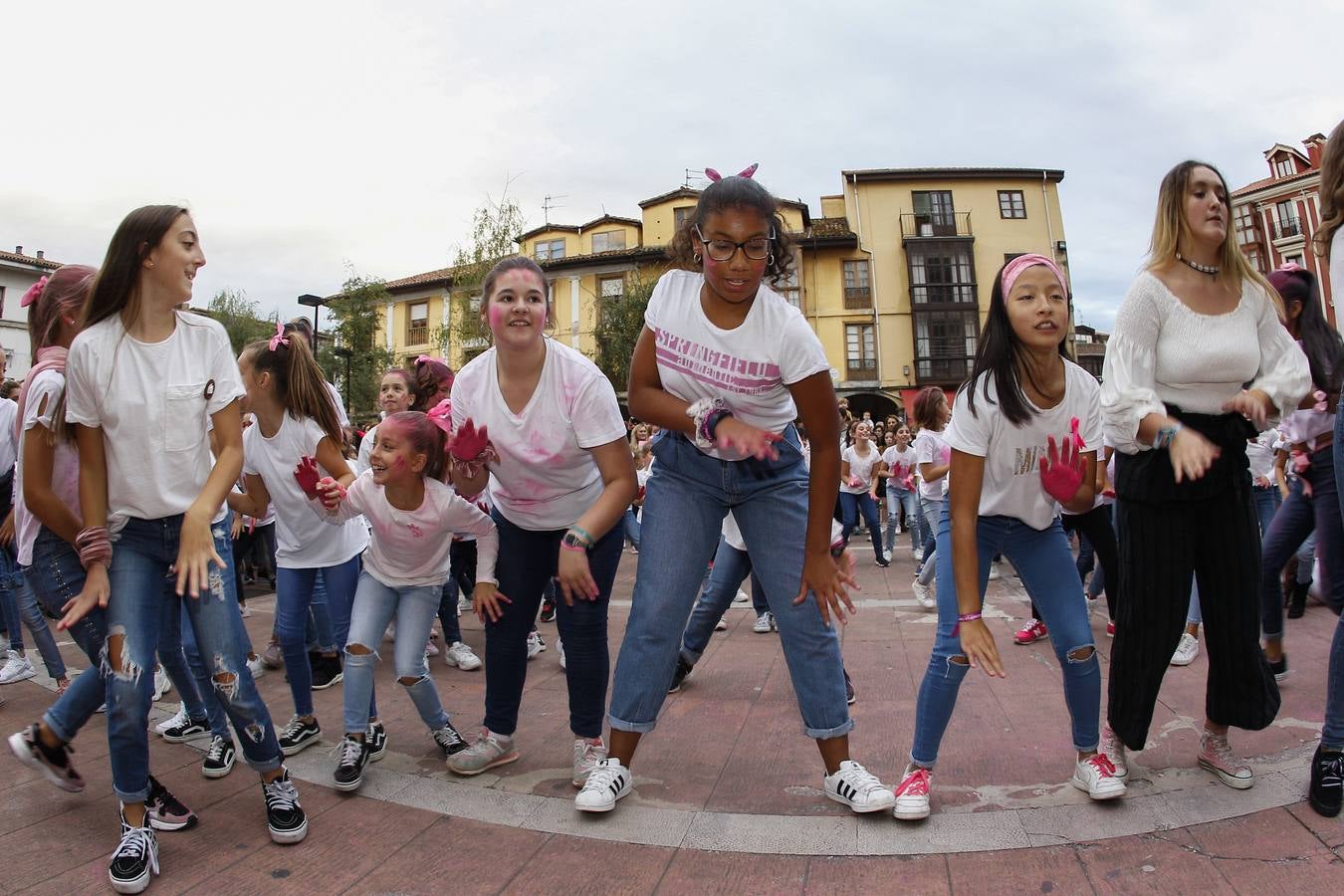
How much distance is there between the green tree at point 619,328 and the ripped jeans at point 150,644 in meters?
27.0

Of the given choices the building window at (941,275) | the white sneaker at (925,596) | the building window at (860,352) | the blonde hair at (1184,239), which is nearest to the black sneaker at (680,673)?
the blonde hair at (1184,239)

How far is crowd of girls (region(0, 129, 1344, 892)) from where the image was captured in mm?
2596

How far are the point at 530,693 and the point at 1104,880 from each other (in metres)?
2.88

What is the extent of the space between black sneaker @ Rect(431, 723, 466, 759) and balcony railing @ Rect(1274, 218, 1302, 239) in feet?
176

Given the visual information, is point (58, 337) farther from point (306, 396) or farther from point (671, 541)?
point (671, 541)

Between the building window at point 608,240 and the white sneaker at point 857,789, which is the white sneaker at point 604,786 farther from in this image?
the building window at point 608,240

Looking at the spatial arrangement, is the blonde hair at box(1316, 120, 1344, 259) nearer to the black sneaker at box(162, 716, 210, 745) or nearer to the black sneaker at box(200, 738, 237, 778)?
the black sneaker at box(200, 738, 237, 778)

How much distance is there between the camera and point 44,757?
275 cm

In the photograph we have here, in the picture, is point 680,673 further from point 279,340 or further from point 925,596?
point 925,596

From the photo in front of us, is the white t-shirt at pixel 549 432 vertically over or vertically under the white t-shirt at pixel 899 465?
over

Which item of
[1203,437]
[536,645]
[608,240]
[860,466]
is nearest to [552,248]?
[608,240]

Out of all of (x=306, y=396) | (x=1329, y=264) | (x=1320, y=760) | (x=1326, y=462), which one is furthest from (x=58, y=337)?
(x=1326, y=462)

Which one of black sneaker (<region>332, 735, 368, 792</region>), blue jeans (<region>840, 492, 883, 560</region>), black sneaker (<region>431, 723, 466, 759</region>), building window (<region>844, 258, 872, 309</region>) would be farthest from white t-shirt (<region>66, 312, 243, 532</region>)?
building window (<region>844, 258, 872, 309</region>)

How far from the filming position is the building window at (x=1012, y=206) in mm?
36281
